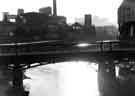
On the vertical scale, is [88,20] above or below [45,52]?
above

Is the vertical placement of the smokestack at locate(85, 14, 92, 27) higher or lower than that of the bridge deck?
higher

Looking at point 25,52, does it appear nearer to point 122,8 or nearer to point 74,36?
point 122,8

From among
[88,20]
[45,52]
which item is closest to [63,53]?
[45,52]

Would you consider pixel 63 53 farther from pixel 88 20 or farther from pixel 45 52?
pixel 88 20

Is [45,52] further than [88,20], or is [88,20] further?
→ [88,20]

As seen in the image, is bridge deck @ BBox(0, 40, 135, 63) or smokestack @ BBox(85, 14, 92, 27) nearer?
bridge deck @ BBox(0, 40, 135, 63)

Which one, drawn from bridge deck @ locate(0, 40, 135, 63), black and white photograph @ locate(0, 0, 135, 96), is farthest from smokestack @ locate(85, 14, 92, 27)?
bridge deck @ locate(0, 40, 135, 63)

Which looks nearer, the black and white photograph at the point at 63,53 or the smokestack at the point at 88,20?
the black and white photograph at the point at 63,53

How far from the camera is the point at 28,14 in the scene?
57.2 m

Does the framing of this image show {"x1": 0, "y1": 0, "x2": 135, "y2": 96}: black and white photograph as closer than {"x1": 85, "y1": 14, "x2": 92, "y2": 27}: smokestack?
Yes

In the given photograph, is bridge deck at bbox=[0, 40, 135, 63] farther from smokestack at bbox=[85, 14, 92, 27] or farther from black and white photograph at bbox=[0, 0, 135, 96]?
smokestack at bbox=[85, 14, 92, 27]

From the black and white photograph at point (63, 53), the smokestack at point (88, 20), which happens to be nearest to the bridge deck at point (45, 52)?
the black and white photograph at point (63, 53)

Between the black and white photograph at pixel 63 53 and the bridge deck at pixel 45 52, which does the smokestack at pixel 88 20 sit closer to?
the black and white photograph at pixel 63 53

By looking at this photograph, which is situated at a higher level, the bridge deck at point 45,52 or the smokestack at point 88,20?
the smokestack at point 88,20
